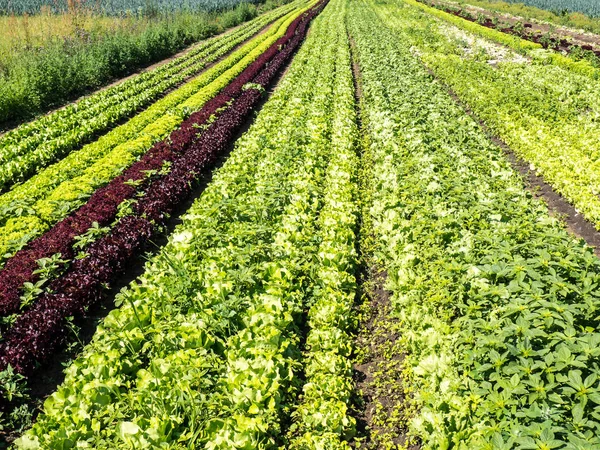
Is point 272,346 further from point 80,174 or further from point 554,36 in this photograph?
point 554,36

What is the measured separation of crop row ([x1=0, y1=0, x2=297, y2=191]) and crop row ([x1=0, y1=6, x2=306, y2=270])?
1.01 metres

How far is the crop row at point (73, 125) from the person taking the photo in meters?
11.9

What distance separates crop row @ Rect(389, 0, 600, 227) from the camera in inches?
412

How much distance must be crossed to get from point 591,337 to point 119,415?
4839mm

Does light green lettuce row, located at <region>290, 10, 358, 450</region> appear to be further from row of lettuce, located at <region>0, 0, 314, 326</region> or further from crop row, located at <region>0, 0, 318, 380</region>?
row of lettuce, located at <region>0, 0, 314, 326</region>

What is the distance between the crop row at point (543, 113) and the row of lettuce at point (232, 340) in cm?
593

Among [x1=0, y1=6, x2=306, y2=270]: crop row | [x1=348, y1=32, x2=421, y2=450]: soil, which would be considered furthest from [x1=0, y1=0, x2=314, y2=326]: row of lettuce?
[x1=348, y1=32, x2=421, y2=450]: soil

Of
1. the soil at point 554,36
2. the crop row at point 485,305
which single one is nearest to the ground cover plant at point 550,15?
the soil at point 554,36

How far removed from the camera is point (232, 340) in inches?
210

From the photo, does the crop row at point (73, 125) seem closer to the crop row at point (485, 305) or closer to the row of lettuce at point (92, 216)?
the row of lettuce at point (92, 216)

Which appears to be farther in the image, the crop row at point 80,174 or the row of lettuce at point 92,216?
the crop row at point 80,174

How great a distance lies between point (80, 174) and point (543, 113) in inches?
568

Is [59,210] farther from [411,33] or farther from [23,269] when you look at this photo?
[411,33]

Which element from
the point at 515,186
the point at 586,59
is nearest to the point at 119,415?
the point at 515,186
